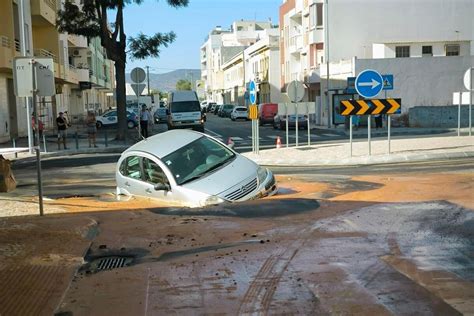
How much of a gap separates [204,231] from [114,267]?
174 cm

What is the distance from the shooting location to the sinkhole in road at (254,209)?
8.97 meters

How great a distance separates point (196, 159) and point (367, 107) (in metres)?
8.67

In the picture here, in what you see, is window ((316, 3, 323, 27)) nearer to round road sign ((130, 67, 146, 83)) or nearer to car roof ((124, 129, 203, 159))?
round road sign ((130, 67, 146, 83))

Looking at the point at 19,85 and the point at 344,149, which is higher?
the point at 19,85

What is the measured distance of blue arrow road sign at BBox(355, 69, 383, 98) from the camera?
17.8 meters

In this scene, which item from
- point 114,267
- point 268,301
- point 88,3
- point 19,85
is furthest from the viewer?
point 88,3

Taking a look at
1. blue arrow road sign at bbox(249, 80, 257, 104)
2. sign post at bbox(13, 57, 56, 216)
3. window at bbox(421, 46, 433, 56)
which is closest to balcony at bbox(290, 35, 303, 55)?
window at bbox(421, 46, 433, 56)

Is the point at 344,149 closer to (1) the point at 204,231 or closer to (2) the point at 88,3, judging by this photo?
(1) the point at 204,231

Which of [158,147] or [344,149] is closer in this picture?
[158,147]

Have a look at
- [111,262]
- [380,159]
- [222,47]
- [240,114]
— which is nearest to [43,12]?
[240,114]

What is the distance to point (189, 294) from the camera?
5320 millimetres

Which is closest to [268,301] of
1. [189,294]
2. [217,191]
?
[189,294]

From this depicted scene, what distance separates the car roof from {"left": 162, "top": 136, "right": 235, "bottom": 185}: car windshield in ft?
0.36

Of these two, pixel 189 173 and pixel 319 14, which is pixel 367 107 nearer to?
pixel 189 173
